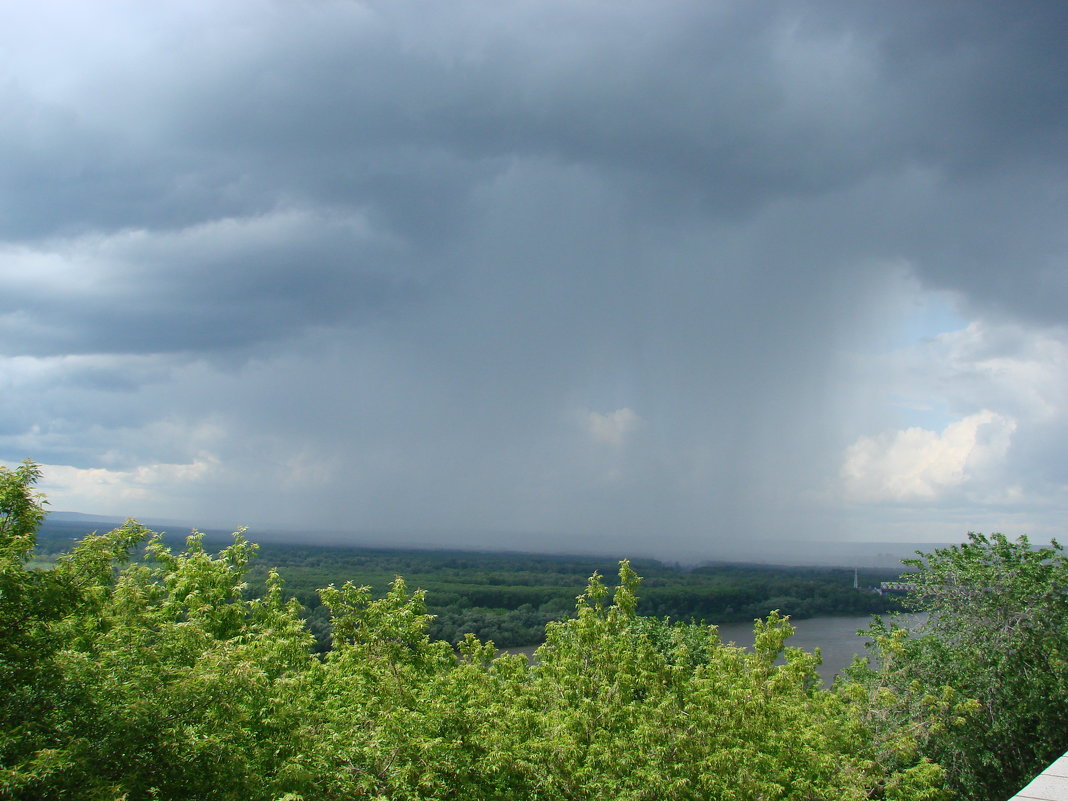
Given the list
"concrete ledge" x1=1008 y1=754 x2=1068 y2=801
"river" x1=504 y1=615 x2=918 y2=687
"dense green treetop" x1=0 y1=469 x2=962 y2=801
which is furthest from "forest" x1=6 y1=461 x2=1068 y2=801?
"river" x1=504 y1=615 x2=918 y2=687

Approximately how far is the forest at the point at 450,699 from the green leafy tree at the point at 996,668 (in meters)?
0.09

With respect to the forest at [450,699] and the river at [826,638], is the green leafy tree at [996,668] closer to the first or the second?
the forest at [450,699]

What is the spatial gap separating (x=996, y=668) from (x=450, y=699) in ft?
72.4

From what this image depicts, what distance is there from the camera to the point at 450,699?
16.8 metres

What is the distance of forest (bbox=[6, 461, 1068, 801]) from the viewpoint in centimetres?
1107

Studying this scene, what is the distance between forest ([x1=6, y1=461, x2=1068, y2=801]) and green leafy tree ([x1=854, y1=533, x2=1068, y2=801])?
0.09 metres

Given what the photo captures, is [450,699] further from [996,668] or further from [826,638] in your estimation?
[826,638]

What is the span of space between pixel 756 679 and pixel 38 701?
18.7 metres

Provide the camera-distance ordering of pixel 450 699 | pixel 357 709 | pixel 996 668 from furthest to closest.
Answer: pixel 996 668
pixel 450 699
pixel 357 709

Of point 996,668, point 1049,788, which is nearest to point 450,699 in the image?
point 1049,788

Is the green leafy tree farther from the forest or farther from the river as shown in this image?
the river

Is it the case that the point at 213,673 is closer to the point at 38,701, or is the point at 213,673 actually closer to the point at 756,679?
the point at 38,701

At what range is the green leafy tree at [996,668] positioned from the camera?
25141 mm

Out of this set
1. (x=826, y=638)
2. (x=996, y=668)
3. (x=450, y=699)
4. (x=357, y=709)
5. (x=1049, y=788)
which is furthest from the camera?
(x=826, y=638)
